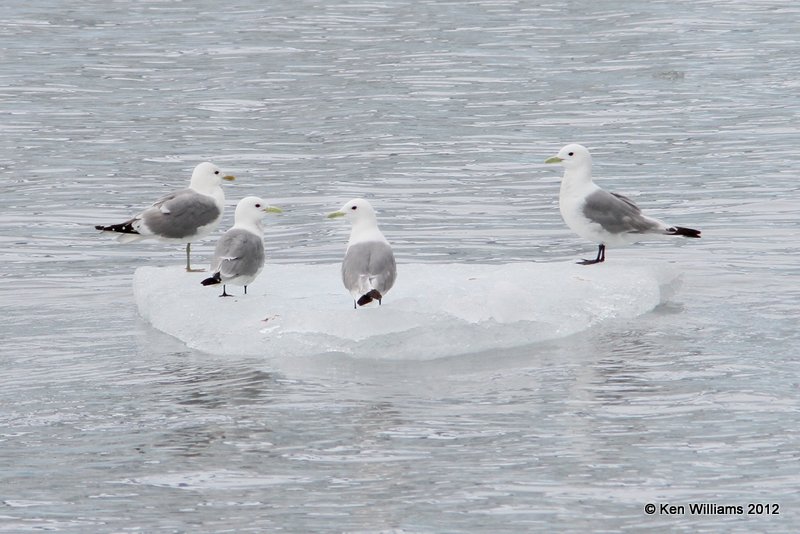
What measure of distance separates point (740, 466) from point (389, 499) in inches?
68.7

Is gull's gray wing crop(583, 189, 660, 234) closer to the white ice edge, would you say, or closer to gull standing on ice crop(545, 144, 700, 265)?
gull standing on ice crop(545, 144, 700, 265)

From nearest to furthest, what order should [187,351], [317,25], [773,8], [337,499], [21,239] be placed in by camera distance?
[337,499]
[187,351]
[21,239]
[317,25]
[773,8]

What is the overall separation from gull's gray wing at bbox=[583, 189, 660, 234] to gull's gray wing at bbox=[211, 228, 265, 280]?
2469 millimetres

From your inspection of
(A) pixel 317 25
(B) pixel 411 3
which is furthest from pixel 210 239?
(B) pixel 411 3

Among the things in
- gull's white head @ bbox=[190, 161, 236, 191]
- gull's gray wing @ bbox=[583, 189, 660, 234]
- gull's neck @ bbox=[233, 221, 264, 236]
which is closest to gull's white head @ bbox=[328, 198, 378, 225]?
gull's neck @ bbox=[233, 221, 264, 236]

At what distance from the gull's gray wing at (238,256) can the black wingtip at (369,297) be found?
110 cm

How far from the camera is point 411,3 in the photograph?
33.3 m

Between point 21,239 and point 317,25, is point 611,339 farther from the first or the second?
point 317,25

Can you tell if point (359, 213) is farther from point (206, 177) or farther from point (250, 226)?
point (206, 177)

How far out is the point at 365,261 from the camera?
Answer: 32.3 ft

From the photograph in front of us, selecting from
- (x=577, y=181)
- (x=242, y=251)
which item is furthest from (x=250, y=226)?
(x=577, y=181)

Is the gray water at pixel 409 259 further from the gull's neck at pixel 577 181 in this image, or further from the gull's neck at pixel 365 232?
the gull's neck at pixel 577 181

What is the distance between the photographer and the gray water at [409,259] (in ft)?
24.3

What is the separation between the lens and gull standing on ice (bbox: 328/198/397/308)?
9.69 m
